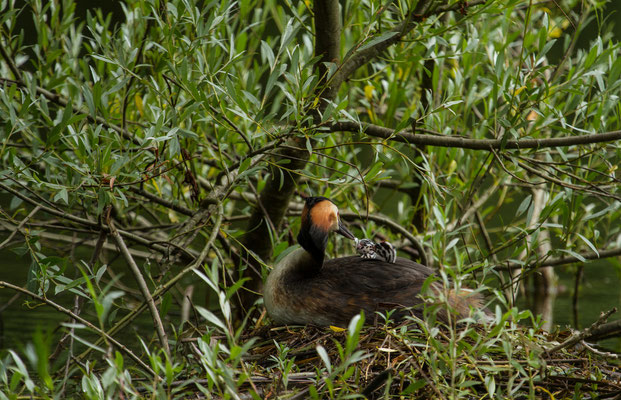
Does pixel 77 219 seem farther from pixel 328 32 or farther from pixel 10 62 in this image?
pixel 328 32

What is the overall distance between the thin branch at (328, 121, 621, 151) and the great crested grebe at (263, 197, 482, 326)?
1.35 ft

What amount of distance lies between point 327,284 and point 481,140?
0.99 metres

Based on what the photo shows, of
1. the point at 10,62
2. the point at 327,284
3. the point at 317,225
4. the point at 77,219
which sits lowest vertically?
the point at 327,284

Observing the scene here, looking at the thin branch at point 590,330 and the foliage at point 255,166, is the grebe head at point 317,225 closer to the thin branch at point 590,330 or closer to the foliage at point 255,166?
the foliage at point 255,166

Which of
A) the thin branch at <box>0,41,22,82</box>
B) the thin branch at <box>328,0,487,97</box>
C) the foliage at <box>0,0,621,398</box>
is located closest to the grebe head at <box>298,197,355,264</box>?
the foliage at <box>0,0,621,398</box>

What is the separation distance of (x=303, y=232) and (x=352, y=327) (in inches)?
60.8

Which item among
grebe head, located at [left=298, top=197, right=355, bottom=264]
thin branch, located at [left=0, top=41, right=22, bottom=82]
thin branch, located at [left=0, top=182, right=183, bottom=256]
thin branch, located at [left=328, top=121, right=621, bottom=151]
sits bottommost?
grebe head, located at [left=298, top=197, right=355, bottom=264]

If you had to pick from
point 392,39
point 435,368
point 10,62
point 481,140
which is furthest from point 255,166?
point 10,62

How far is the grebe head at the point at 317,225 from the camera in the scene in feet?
11.7

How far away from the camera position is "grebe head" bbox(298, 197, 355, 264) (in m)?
3.58

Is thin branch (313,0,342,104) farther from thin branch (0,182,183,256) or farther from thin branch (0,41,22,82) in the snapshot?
thin branch (0,41,22,82)

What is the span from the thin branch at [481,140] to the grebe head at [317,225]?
0.37 metres

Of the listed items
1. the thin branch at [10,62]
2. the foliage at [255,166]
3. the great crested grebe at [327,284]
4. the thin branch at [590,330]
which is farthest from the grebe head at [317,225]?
the thin branch at [10,62]

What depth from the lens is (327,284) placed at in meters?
3.64
